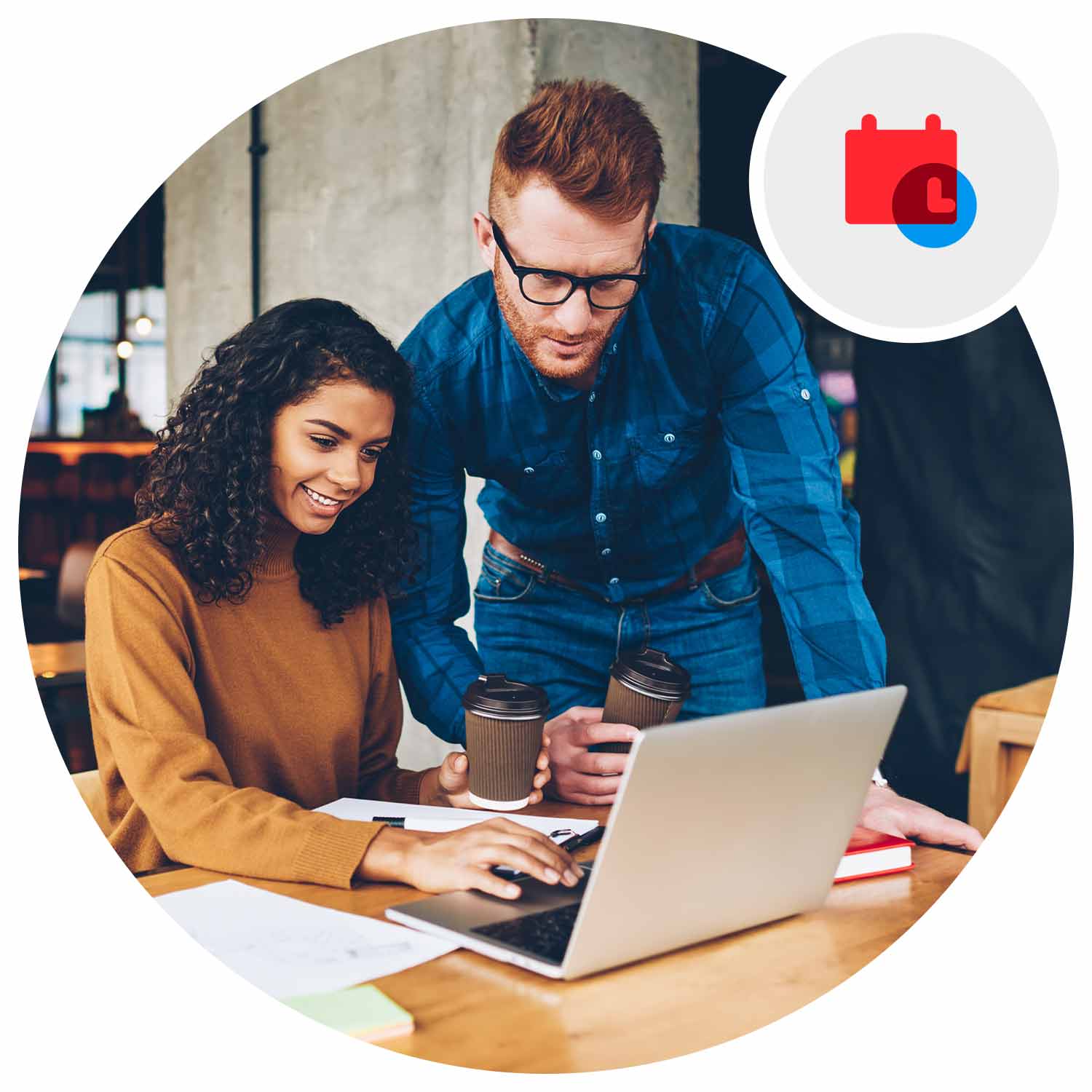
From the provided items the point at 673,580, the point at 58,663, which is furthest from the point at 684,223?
the point at 58,663

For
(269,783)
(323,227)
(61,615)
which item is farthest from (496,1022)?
(61,615)

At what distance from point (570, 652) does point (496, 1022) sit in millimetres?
1092

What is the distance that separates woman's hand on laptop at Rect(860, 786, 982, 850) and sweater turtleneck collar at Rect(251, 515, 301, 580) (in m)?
0.78

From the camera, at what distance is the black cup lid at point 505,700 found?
50.6 inches

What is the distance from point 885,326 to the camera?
5.31ft

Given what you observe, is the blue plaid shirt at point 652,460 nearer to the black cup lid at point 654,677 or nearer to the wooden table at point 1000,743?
the black cup lid at point 654,677

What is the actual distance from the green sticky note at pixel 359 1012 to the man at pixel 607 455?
0.55m

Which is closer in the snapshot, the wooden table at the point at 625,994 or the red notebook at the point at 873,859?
the wooden table at the point at 625,994

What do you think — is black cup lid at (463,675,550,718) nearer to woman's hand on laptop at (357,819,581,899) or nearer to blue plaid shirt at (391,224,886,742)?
woman's hand on laptop at (357,819,581,899)

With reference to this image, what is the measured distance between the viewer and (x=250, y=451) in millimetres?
1505

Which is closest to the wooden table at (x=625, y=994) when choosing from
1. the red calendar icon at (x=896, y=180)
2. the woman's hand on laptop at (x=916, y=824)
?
the woman's hand on laptop at (x=916, y=824)

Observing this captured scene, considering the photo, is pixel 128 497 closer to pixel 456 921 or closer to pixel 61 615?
pixel 61 615

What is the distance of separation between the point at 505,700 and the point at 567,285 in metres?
0.58

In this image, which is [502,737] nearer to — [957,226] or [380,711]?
[380,711]
